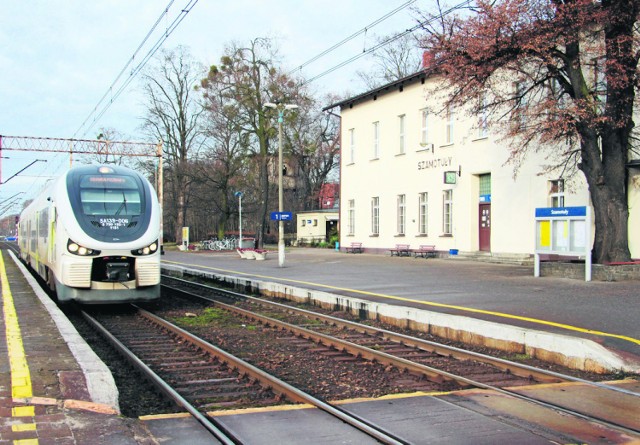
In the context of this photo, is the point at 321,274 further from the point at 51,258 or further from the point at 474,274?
the point at 51,258

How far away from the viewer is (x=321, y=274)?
2131 cm

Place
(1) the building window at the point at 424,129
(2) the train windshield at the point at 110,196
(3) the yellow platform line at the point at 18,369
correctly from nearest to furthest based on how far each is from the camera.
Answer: (3) the yellow platform line at the point at 18,369
(2) the train windshield at the point at 110,196
(1) the building window at the point at 424,129

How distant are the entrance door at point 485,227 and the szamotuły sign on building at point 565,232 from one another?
8311mm

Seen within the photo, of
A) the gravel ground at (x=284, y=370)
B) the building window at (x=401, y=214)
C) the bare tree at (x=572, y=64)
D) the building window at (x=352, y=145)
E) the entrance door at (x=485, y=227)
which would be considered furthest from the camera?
the building window at (x=352, y=145)

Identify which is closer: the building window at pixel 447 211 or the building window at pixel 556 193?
the building window at pixel 556 193

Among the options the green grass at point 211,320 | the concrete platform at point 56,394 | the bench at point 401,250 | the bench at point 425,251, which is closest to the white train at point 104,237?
the green grass at point 211,320

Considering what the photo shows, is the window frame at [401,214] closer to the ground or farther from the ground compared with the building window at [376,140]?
closer to the ground

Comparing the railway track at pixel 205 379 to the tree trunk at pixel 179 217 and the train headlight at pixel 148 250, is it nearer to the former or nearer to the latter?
the train headlight at pixel 148 250

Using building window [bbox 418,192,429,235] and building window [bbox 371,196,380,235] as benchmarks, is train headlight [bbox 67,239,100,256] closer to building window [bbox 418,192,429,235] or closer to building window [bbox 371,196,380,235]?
building window [bbox 418,192,429,235]

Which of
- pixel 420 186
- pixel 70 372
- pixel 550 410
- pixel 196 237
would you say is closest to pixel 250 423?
pixel 70 372

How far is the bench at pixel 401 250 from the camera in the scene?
1194 inches

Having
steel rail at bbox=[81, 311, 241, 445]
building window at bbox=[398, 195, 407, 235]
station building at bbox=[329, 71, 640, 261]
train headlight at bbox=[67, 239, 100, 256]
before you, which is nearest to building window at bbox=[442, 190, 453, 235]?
station building at bbox=[329, 71, 640, 261]

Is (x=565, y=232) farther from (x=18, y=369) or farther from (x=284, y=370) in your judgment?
(x=18, y=369)

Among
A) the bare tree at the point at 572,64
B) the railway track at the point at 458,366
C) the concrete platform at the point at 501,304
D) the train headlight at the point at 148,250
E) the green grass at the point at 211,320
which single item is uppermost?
the bare tree at the point at 572,64
